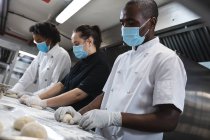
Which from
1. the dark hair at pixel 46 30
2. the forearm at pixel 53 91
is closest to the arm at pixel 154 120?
the forearm at pixel 53 91

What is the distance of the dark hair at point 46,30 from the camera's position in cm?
277

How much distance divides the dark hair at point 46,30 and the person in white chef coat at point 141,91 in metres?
1.47

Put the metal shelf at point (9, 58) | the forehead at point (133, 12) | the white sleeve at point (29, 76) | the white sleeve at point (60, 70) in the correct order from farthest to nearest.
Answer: the metal shelf at point (9, 58), the white sleeve at point (29, 76), the white sleeve at point (60, 70), the forehead at point (133, 12)

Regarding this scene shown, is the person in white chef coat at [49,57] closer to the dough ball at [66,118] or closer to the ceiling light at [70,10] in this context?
the ceiling light at [70,10]

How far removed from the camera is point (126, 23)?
4.86 feet

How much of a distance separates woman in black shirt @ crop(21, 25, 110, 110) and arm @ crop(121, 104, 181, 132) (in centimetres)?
78

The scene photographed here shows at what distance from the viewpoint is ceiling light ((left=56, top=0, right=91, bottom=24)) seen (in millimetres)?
3329

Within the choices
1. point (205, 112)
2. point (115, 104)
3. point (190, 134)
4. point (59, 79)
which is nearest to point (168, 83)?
point (115, 104)

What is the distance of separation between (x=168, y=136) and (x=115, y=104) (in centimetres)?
172

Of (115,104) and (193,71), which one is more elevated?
(193,71)

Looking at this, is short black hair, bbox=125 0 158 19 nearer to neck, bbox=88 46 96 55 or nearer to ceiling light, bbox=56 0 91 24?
neck, bbox=88 46 96 55

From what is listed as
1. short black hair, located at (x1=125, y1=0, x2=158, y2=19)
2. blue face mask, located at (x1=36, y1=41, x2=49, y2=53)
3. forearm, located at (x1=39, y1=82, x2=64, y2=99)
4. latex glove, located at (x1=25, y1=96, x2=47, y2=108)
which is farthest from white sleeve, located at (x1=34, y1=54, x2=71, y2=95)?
short black hair, located at (x1=125, y1=0, x2=158, y2=19)

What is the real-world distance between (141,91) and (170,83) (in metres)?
0.16

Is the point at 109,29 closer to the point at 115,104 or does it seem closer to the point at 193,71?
the point at 193,71
